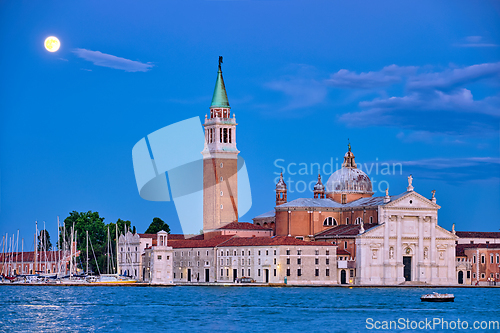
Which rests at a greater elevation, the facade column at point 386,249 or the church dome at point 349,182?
the church dome at point 349,182

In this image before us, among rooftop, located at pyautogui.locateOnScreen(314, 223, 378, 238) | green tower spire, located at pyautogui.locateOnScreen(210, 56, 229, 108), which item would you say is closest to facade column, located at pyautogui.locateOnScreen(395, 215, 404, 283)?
rooftop, located at pyautogui.locateOnScreen(314, 223, 378, 238)

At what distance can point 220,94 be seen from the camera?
88688mm

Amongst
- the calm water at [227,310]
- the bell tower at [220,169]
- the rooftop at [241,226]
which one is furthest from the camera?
the bell tower at [220,169]

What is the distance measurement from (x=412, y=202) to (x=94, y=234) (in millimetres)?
34274

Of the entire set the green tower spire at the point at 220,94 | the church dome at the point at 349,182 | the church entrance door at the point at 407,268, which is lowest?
the church entrance door at the point at 407,268

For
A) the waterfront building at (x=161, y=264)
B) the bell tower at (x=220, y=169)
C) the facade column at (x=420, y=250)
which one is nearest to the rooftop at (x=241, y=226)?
the bell tower at (x=220, y=169)

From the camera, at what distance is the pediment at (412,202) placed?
2995 inches

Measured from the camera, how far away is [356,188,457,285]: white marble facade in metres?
75.6

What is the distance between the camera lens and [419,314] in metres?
49.0

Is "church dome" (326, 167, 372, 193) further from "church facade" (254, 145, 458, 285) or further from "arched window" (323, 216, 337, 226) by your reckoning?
"arched window" (323, 216, 337, 226)

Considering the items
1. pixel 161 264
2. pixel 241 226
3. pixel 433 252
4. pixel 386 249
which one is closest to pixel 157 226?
pixel 241 226

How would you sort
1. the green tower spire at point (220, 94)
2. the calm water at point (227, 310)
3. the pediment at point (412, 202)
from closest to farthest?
the calm water at point (227, 310) < the pediment at point (412, 202) < the green tower spire at point (220, 94)

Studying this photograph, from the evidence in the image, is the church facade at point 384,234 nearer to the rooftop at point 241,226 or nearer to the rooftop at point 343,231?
the rooftop at point 343,231

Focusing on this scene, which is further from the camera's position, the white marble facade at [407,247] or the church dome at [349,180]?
the church dome at [349,180]
